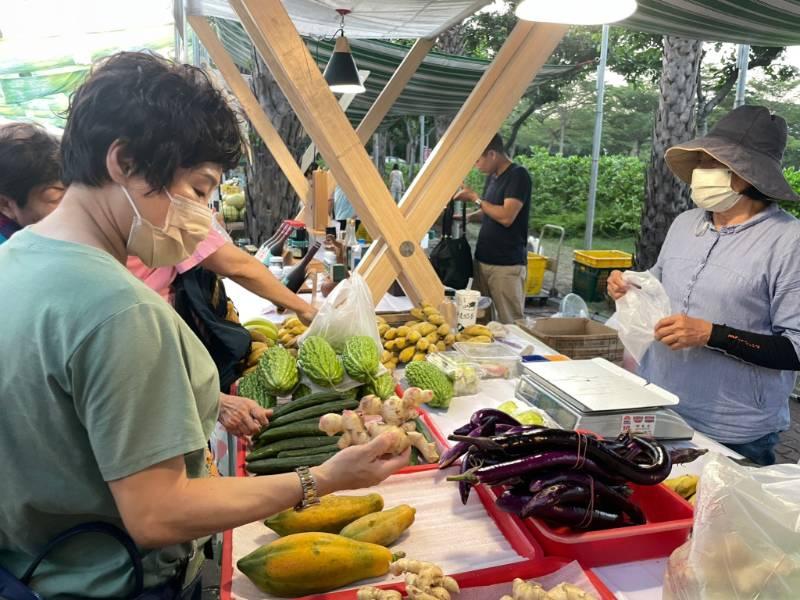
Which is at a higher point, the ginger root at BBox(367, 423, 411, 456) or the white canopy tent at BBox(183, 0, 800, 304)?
the white canopy tent at BBox(183, 0, 800, 304)

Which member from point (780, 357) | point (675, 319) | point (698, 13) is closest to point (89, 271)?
point (675, 319)

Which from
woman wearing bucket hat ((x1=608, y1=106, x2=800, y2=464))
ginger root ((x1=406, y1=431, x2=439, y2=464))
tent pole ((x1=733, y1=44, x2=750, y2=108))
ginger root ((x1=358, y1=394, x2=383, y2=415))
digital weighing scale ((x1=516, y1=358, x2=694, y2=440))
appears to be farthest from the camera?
tent pole ((x1=733, y1=44, x2=750, y2=108))

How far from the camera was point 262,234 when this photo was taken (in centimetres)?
951

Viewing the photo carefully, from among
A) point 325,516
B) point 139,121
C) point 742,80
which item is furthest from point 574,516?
point 742,80

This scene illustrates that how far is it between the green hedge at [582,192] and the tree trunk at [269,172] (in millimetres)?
11567

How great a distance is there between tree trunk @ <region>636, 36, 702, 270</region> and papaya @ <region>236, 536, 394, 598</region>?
8849 mm

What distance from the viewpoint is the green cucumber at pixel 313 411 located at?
6.53 feet

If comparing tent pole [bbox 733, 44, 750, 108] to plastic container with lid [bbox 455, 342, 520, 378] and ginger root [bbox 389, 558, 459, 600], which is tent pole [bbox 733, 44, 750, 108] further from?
ginger root [bbox 389, 558, 459, 600]

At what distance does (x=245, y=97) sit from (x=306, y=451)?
5.70m

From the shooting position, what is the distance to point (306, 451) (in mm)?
1868

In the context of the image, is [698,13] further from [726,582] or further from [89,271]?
[89,271]

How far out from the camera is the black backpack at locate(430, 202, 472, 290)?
5.76 metres

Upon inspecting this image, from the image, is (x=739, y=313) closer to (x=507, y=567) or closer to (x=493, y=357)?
(x=493, y=357)

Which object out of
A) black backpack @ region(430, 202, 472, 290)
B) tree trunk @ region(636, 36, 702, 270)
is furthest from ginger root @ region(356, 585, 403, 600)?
tree trunk @ region(636, 36, 702, 270)
